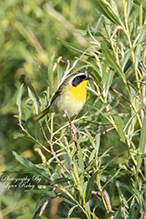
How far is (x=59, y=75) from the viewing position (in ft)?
2.95

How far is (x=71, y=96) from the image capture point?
1192mm

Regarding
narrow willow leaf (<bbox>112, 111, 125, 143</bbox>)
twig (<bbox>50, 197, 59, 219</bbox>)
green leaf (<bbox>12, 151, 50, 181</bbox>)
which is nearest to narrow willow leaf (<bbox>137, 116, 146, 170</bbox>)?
narrow willow leaf (<bbox>112, 111, 125, 143</bbox>)

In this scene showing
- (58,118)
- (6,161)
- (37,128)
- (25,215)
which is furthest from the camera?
(6,161)

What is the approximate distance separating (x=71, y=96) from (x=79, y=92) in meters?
0.03

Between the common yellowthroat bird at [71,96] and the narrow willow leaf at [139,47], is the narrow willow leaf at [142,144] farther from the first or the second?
the common yellowthroat bird at [71,96]

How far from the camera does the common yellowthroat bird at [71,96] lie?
110cm

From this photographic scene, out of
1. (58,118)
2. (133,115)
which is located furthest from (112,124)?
(58,118)

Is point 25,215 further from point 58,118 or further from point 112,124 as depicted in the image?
point 112,124

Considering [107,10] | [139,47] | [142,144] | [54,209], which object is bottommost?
[54,209]

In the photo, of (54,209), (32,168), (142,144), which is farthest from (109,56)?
(54,209)

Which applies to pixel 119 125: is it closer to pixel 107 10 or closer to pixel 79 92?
pixel 107 10

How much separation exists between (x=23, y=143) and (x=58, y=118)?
0.90 ft

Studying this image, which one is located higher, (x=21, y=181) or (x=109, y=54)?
(x=109, y=54)

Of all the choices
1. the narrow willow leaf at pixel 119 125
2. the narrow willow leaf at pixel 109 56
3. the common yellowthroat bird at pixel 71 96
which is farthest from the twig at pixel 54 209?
the narrow willow leaf at pixel 109 56
